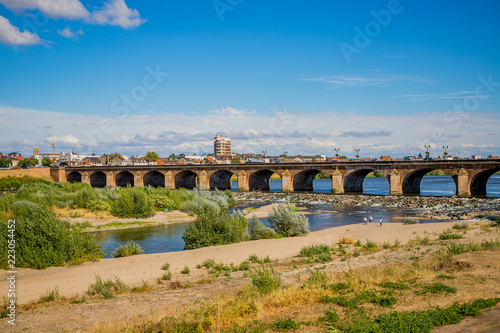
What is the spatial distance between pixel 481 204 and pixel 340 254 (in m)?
32.9

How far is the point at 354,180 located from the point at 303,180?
1007 centimetres

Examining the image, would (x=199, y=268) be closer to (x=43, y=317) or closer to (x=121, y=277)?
(x=121, y=277)

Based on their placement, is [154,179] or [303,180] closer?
[303,180]

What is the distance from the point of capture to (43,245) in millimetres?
20938

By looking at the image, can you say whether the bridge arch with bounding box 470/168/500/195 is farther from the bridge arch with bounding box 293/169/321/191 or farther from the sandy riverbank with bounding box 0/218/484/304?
the sandy riverbank with bounding box 0/218/484/304

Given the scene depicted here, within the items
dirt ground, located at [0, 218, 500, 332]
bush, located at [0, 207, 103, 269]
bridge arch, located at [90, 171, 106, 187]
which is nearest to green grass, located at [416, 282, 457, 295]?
dirt ground, located at [0, 218, 500, 332]

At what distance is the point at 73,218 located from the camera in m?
39.0

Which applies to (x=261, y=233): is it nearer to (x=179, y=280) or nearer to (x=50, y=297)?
(x=179, y=280)

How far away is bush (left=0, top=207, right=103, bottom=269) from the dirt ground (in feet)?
2.22

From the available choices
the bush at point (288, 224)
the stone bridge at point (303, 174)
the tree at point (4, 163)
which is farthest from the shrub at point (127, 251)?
the tree at point (4, 163)

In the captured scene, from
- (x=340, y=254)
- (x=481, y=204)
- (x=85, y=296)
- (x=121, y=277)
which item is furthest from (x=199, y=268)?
(x=481, y=204)

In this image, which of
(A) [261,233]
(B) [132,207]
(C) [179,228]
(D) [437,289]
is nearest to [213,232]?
(A) [261,233]

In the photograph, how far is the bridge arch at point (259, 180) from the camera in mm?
77375

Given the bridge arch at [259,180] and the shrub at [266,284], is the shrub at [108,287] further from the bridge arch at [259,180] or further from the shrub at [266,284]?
the bridge arch at [259,180]
